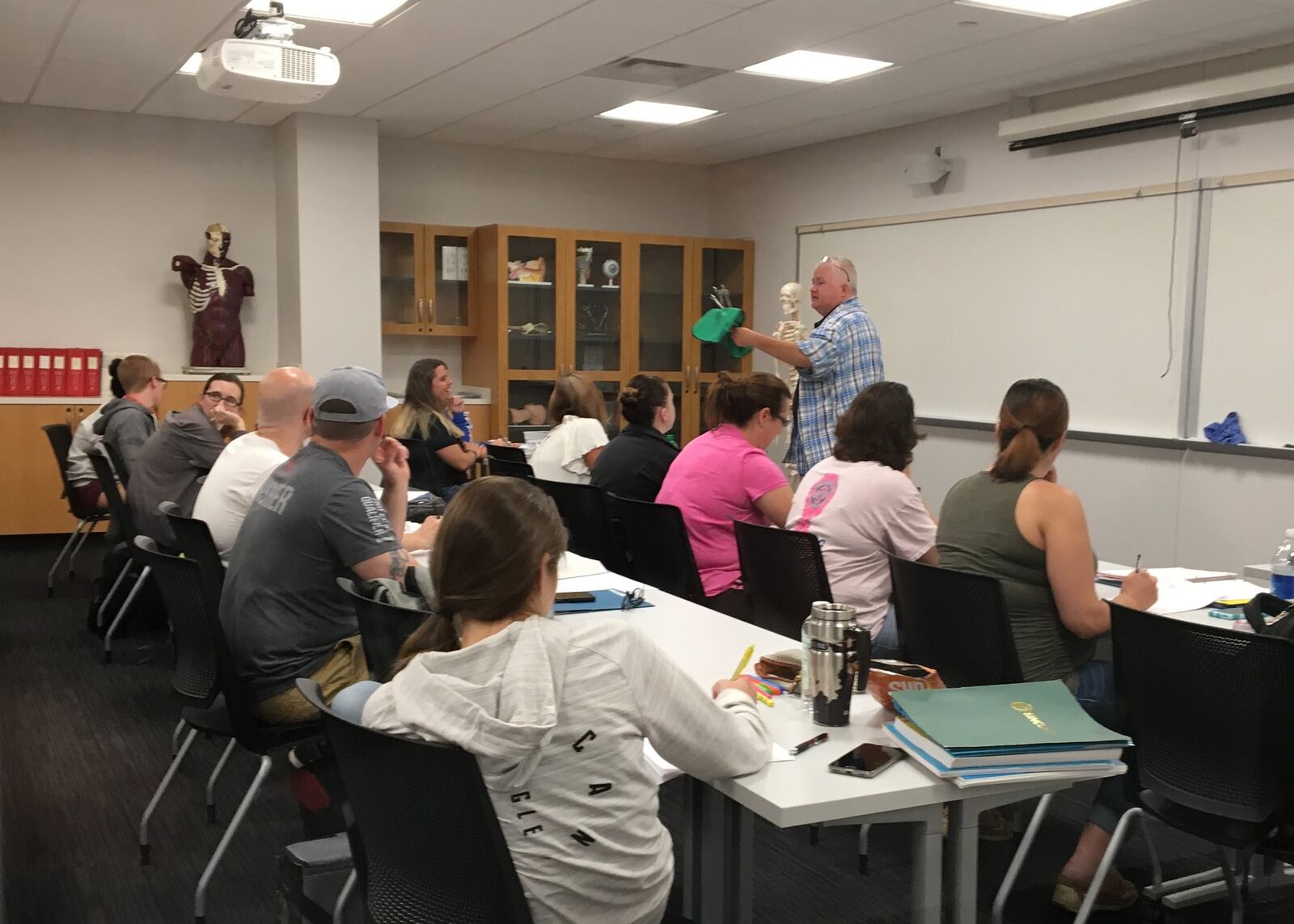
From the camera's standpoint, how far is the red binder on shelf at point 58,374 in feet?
24.0

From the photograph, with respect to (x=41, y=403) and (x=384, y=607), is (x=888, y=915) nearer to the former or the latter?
(x=384, y=607)

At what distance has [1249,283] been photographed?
552 centimetres

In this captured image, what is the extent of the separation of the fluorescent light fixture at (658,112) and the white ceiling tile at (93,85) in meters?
2.64

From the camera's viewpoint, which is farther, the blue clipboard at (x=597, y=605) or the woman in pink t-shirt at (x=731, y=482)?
the woman in pink t-shirt at (x=731, y=482)

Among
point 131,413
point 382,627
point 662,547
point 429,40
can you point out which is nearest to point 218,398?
point 131,413

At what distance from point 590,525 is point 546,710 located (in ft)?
9.16

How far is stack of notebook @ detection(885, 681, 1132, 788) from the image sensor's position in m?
1.73

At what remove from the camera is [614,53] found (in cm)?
573

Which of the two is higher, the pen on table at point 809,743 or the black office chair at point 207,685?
the pen on table at point 809,743

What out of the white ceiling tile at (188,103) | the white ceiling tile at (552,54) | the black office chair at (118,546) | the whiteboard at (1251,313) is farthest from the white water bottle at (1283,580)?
the white ceiling tile at (188,103)

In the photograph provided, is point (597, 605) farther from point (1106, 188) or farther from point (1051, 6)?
point (1106, 188)

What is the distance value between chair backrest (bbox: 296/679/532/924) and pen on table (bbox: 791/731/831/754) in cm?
51

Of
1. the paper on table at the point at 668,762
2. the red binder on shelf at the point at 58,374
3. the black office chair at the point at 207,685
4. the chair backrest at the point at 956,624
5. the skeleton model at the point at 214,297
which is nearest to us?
the paper on table at the point at 668,762

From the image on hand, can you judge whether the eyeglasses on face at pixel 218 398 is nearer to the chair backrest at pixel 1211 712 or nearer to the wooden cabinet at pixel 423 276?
the wooden cabinet at pixel 423 276
